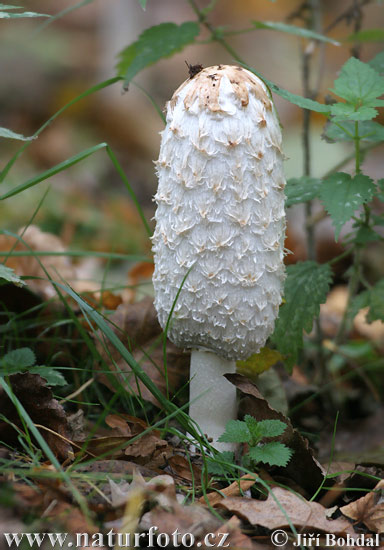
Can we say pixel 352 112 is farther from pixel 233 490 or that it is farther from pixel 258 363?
pixel 233 490

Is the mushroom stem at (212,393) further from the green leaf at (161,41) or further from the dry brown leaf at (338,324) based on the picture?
the dry brown leaf at (338,324)

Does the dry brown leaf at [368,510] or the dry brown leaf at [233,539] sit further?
the dry brown leaf at [368,510]

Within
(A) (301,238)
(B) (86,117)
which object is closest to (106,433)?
(A) (301,238)

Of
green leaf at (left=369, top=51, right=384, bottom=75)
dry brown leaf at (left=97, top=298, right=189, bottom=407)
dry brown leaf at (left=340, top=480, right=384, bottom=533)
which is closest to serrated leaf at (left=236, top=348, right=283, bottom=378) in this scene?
dry brown leaf at (left=97, top=298, right=189, bottom=407)

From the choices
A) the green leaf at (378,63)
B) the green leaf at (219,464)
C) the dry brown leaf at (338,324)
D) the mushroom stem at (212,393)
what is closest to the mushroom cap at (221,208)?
the mushroom stem at (212,393)

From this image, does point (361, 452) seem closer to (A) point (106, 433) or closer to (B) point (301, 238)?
(A) point (106, 433)

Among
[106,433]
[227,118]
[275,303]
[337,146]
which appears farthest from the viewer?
[337,146]
